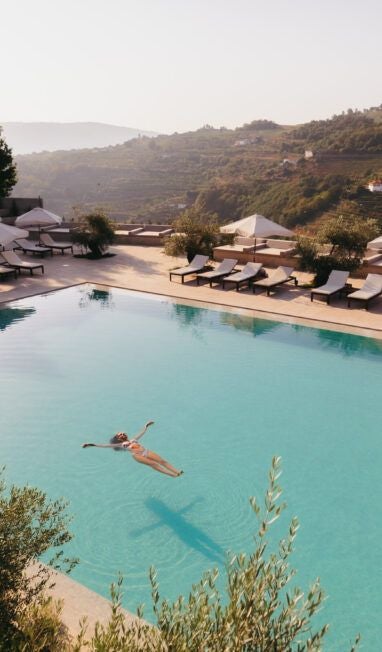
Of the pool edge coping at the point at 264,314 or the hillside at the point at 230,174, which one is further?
the hillside at the point at 230,174

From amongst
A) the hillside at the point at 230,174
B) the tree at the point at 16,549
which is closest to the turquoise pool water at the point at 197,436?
the tree at the point at 16,549

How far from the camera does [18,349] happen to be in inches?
535

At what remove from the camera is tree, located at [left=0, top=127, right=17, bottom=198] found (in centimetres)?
2647

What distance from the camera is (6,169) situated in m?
26.8

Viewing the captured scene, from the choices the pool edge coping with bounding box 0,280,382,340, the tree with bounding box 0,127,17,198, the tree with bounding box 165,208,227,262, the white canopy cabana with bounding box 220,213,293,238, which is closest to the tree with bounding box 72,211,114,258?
the tree with bounding box 165,208,227,262

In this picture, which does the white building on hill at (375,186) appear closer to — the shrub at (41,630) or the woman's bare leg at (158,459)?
the woman's bare leg at (158,459)

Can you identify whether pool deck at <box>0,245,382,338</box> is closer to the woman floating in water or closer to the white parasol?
the white parasol

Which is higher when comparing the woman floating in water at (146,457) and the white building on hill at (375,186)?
the white building on hill at (375,186)

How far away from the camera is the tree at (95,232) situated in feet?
74.4

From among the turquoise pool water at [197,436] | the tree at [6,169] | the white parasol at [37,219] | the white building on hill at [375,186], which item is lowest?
the turquoise pool water at [197,436]

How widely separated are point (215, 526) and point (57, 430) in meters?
3.98

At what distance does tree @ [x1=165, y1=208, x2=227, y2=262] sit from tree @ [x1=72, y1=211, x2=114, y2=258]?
126 inches

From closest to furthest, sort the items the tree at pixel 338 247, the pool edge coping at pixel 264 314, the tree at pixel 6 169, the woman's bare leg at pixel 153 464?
the woman's bare leg at pixel 153 464 → the pool edge coping at pixel 264 314 → the tree at pixel 338 247 → the tree at pixel 6 169

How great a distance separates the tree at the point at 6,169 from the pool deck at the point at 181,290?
5692 mm
